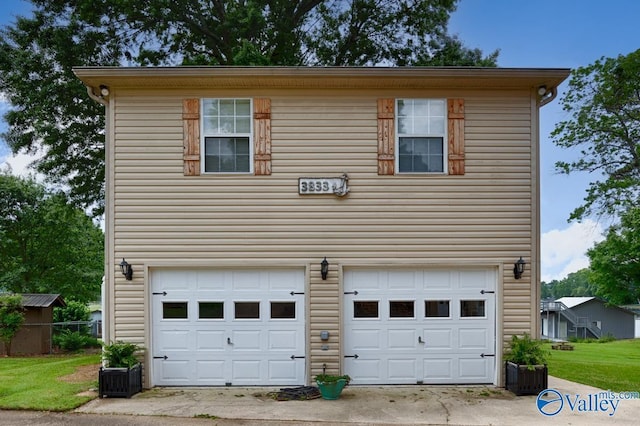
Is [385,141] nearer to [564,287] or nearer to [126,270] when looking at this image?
[126,270]

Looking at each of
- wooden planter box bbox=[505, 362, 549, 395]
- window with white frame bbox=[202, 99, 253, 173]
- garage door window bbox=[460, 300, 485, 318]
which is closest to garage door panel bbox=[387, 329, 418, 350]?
garage door window bbox=[460, 300, 485, 318]

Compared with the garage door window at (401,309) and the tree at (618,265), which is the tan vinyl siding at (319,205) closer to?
the garage door window at (401,309)

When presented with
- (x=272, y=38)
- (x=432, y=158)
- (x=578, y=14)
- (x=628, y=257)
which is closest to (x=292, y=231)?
(x=432, y=158)

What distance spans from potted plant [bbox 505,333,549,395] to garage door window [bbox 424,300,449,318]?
3.93 feet

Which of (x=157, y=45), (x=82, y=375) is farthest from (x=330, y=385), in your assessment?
(x=157, y=45)

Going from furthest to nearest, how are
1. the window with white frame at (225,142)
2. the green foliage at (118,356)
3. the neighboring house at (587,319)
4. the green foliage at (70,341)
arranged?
the neighboring house at (587,319)
the green foliage at (70,341)
the window with white frame at (225,142)
the green foliage at (118,356)

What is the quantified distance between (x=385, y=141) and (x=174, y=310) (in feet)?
15.2

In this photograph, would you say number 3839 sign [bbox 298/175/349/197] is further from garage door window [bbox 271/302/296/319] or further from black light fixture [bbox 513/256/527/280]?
black light fixture [bbox 513/256/527/280]

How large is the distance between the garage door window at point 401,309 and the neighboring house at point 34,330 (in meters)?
10.2

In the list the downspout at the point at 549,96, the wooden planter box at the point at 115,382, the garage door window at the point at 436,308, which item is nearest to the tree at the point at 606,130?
the downspout at the point at 549,96

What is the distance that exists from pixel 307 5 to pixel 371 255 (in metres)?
9.66

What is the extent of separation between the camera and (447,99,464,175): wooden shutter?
308 inches

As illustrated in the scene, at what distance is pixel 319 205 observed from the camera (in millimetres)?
7766

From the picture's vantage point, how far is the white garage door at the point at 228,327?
25.5 feet
